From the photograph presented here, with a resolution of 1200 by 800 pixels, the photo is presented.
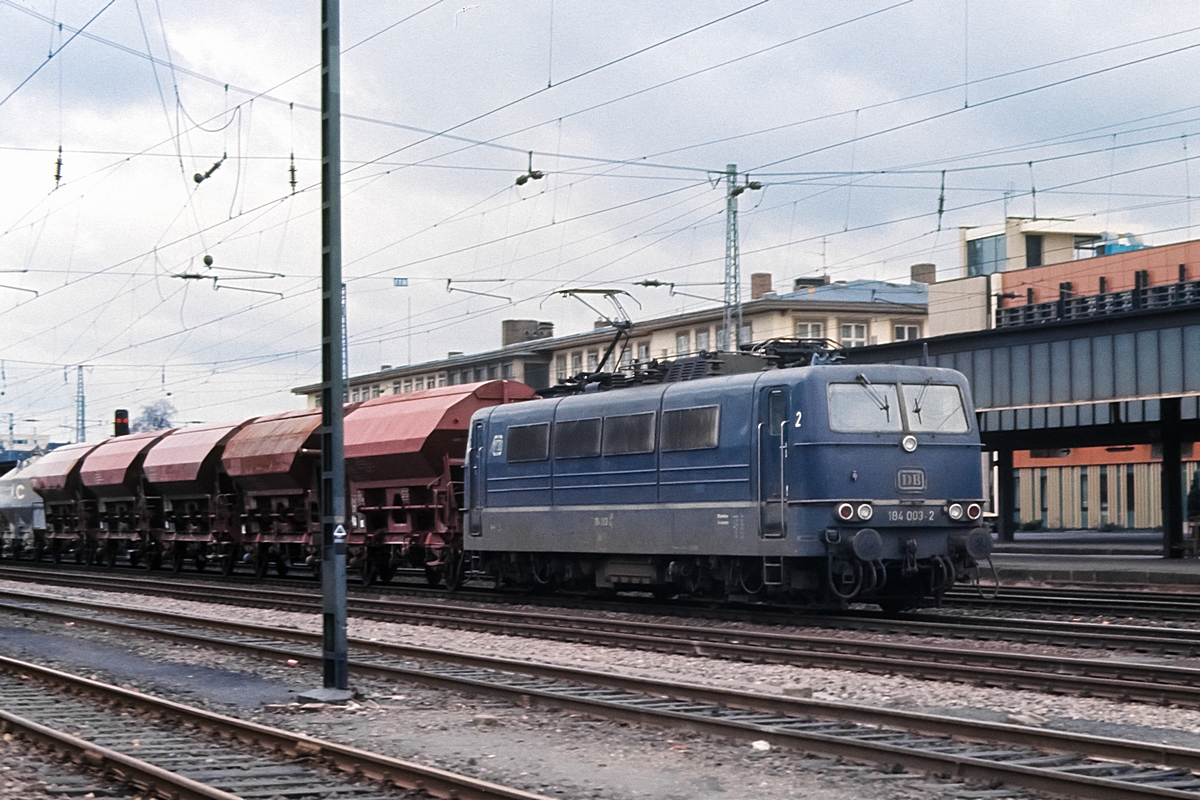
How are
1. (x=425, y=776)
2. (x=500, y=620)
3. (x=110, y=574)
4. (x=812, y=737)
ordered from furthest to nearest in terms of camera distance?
(x=110, y=574), (x=500, y=620), (x=812, y=737), (x=425, y=776)

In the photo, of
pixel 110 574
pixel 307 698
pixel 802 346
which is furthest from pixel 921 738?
pixel 110 574

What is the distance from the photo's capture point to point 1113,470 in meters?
59.1

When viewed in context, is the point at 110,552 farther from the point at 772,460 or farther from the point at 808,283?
the point at 808,283

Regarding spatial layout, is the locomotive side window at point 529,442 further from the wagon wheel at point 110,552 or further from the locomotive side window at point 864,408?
the wagon wheel at point 110,552

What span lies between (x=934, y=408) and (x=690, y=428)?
3216mm

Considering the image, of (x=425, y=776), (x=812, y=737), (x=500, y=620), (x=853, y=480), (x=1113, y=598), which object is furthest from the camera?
(x=1113, y=598)

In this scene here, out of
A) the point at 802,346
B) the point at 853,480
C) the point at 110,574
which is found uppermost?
the point at 802,346

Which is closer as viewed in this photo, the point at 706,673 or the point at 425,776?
the point at 425,776

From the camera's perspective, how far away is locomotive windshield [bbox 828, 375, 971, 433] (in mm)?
18500

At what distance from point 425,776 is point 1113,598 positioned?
15.8 meters

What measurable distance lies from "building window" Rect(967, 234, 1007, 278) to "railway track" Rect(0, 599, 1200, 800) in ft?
198

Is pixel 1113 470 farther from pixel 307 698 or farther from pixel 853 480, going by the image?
pixel 307 698

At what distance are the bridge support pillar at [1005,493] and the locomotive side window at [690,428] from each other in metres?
24.5

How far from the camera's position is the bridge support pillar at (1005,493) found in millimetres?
43156
